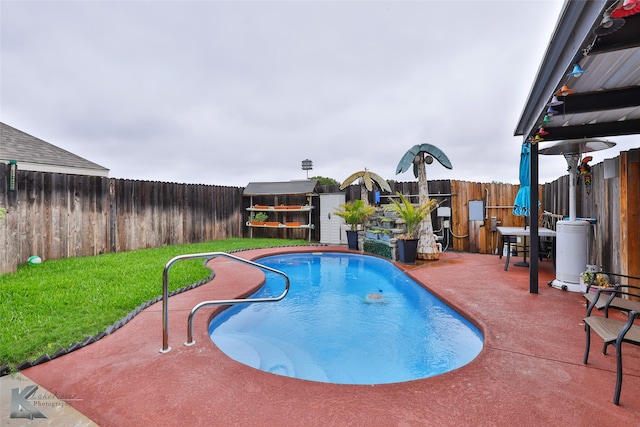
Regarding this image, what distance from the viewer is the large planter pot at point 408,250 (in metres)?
7.09

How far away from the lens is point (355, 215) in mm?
9477

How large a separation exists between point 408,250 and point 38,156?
12.2 m

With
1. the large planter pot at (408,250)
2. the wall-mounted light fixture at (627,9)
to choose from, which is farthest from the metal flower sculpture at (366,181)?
the wall-mounted light fixture at (627,9)

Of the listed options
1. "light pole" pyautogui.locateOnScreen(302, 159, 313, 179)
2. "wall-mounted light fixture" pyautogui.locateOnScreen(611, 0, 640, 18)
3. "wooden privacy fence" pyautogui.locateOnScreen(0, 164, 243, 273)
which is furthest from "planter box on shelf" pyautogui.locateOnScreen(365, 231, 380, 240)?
"light pole" pyautogui.locateOnScreen(302, 159, 313, 179)

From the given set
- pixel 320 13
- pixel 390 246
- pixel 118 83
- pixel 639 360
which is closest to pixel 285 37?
pixel 320 13

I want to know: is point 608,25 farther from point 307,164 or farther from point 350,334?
point 307,164

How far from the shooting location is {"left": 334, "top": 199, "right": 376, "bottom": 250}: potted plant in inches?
370

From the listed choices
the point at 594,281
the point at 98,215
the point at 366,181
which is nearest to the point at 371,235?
the point at 366,181

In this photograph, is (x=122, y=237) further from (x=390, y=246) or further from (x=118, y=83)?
(x=390, y=246)

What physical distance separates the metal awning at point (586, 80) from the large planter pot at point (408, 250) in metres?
2.89

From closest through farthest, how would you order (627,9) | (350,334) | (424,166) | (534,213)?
(627,9) → (350,334) → (534,213) → (424,166)

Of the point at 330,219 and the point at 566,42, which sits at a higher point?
the point at 566,42

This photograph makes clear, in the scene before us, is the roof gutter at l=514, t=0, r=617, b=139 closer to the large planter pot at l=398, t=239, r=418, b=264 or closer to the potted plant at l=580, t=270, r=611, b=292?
the potted plant at l=580, t=270, r=611, b=292

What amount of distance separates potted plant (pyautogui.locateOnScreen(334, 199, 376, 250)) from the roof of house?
9.73 metres
